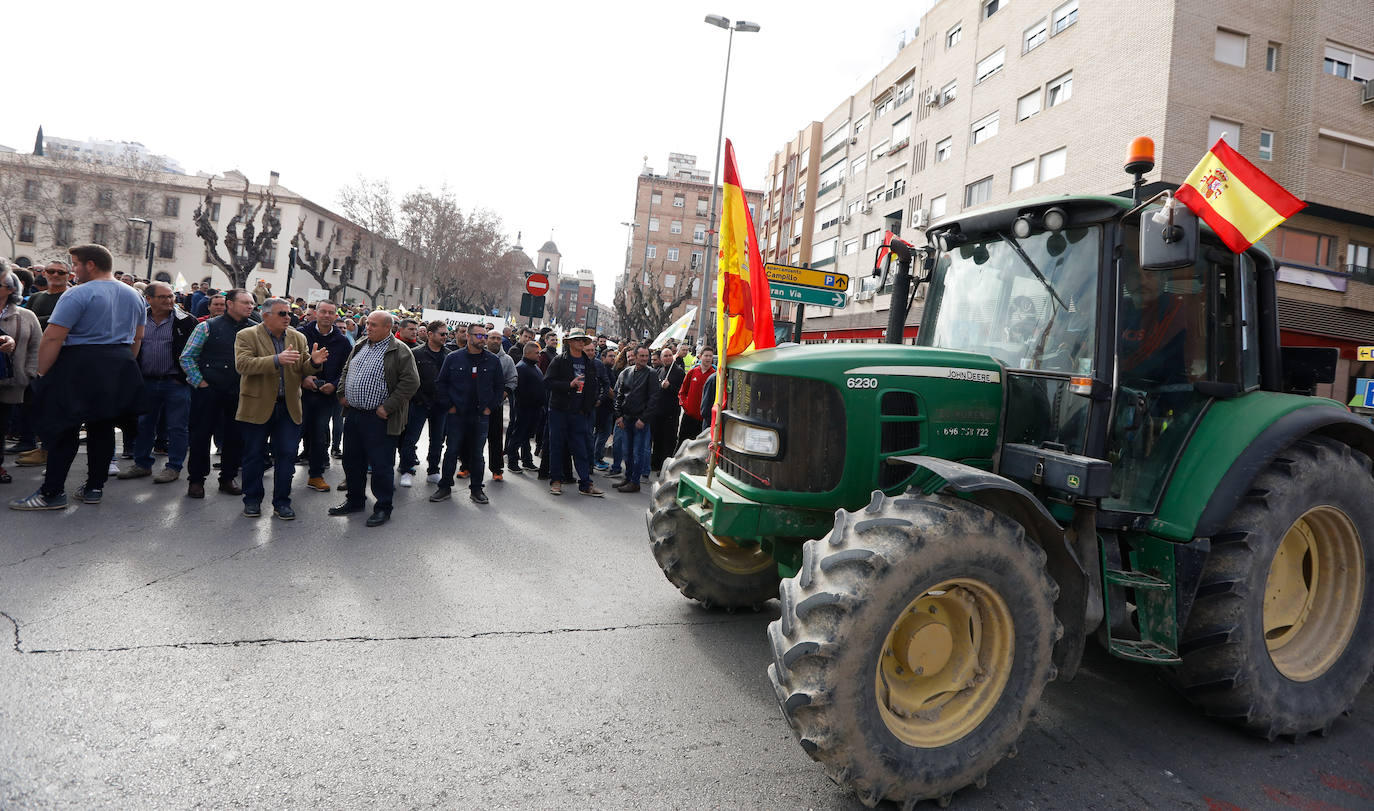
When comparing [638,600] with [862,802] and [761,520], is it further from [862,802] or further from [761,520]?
[862,802]

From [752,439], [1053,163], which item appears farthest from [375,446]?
[1053,163]

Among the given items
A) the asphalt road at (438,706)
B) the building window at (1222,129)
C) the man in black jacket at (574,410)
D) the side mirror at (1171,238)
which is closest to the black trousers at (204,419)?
the asphalt road at (438,706)

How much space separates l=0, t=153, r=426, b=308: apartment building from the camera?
50.9 metres

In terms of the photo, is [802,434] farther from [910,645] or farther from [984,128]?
[984,128]

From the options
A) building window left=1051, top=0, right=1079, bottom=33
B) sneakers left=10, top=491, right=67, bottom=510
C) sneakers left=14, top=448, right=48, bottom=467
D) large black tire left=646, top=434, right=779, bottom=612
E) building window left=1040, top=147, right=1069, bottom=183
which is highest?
building window left=1051, top=0, right=1079, bottom=33

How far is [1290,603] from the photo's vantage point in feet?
12.4

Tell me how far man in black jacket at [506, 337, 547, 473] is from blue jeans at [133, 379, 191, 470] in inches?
143

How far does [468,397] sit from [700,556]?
4674 millimetres

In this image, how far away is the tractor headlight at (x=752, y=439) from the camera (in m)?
3.43

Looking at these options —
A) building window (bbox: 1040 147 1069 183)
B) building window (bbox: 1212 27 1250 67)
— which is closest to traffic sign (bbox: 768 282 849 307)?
building window (bbox: 1040 147 1069 183)

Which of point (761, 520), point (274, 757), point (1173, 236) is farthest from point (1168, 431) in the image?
point (274, 757)

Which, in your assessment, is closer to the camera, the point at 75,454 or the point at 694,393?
the point at 75,454

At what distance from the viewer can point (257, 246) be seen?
3441 centimetres

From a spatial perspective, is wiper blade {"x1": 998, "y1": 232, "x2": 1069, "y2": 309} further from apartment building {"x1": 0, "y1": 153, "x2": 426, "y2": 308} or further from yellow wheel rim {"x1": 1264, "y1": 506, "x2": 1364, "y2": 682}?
apartment building {"x1": 0, "y1": 153, "x2": 426, "y2": 308}
